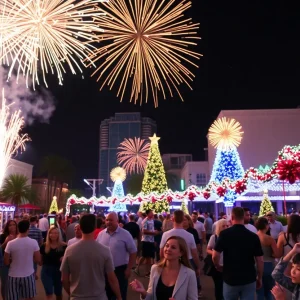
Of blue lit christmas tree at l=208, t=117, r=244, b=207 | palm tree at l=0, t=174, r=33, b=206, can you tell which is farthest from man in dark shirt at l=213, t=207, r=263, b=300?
palm tree at l=0, t=174, r=33, b=206

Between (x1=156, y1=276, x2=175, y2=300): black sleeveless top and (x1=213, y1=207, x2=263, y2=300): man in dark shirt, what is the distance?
196 cm

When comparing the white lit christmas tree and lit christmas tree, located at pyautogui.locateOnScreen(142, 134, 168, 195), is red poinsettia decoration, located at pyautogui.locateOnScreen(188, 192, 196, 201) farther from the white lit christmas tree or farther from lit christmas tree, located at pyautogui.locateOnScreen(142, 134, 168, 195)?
the white lit christmas tree

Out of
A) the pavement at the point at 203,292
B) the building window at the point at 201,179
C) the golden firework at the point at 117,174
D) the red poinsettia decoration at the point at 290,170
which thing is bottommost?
the pavement at the point at 203,292

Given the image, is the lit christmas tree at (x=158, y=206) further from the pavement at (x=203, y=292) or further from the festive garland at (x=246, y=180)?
the pavement at (x=203, y=292)

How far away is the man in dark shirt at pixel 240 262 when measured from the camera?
511 cm

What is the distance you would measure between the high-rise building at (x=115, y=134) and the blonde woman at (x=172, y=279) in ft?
558

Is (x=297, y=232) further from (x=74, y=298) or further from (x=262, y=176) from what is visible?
(x=262, y=176)

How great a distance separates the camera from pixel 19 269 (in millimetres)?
6191

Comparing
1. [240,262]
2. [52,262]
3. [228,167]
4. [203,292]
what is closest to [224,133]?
[228,167]

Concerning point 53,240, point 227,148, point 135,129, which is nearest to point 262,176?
point 227,148

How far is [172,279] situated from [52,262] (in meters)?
4.20

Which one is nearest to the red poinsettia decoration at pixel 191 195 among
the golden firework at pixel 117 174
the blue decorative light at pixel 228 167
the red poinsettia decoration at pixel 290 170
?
the blue decorative light at pixel 228 167

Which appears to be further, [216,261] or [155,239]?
[155,239]

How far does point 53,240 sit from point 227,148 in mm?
25565
